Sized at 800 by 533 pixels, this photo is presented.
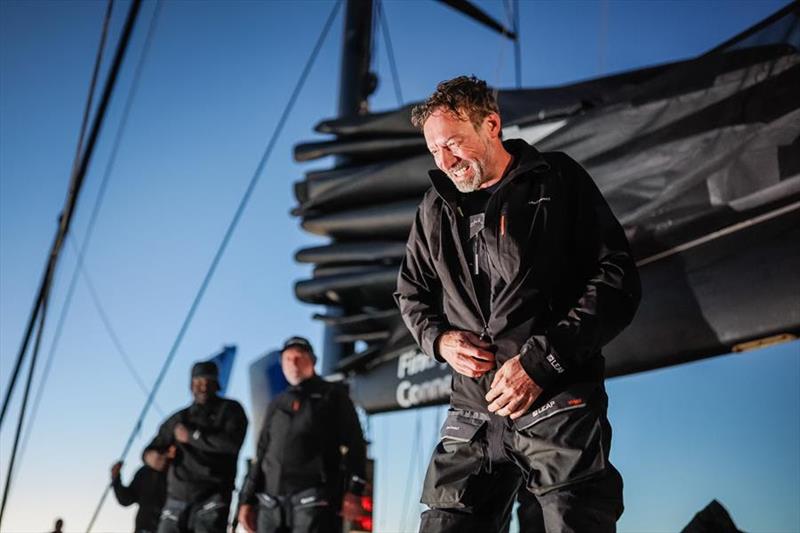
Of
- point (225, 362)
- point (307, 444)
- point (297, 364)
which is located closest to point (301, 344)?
point (297, 364)

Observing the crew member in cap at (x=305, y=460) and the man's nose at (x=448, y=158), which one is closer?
the man's nose at (x=448, y=158)

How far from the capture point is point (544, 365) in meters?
1.55

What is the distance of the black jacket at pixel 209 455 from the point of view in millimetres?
4750

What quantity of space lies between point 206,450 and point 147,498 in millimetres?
1877

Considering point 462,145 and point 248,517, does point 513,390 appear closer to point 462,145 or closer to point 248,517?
point 462,145

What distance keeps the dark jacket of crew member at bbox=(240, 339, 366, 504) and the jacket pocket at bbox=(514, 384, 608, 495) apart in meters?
2.80

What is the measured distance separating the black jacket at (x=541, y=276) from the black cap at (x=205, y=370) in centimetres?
355

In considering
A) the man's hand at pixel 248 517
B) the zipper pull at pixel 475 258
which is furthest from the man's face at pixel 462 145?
the man's hand at pixel 248 517

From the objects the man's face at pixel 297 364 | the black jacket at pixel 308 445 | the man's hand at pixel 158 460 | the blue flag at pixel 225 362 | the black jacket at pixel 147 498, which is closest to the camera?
the black jacket at pixel 308 445

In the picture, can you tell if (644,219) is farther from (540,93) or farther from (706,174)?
(540,93)

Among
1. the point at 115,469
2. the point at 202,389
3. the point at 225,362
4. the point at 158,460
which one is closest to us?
the point at 158,460

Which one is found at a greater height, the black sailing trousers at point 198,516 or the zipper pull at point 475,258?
the zipper pull at point 475,258

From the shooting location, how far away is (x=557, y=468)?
150cm

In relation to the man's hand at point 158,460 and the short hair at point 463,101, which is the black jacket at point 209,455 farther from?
the short hair at point 463,101
